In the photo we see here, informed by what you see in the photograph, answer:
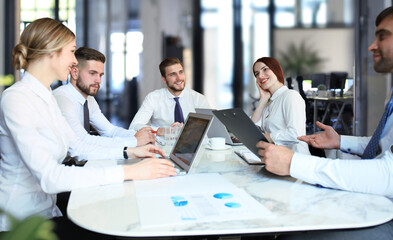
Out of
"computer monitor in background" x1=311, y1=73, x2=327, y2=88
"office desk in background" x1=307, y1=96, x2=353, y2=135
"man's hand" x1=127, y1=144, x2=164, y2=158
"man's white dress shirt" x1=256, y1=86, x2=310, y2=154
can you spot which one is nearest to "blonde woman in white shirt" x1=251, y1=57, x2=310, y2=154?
"man's white dress shirt" x1=256, y1=86, x2=310, y2=154

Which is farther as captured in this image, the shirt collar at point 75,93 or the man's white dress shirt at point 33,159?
the shirt collar at point 75,93

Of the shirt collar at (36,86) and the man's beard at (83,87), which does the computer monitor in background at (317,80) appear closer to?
the man's beard at (83,87)

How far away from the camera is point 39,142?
4.33 ft

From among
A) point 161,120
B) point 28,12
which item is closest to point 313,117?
point 161,120

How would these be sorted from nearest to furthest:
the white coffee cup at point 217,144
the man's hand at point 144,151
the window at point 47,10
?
the man's hand at point 144,151 → the white coffee cup at point 217,144 → the window at point 47,10

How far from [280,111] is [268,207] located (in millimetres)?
2088

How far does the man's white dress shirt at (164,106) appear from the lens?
12.7ft

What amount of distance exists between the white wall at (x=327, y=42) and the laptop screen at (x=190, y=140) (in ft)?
25.8

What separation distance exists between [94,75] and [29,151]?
5.48 ft

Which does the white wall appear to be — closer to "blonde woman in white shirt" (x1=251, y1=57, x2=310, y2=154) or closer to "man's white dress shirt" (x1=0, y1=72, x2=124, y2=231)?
"blonde woman in white shirt" (x1=251, y1=57, x2=310, y2=154)

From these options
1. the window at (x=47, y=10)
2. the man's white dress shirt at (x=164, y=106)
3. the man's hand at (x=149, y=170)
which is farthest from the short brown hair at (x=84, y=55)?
the window at (x=47, y=10)

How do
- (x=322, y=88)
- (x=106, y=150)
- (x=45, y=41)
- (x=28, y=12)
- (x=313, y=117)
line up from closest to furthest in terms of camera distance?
1. (x=45, y=41)
2. (x=106, y=150)
3. (x=313, y=117)
4. (x=322, y=88)
5. (x=28, y=12)

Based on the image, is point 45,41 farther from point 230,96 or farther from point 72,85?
point 230,96

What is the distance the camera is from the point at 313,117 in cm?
504
